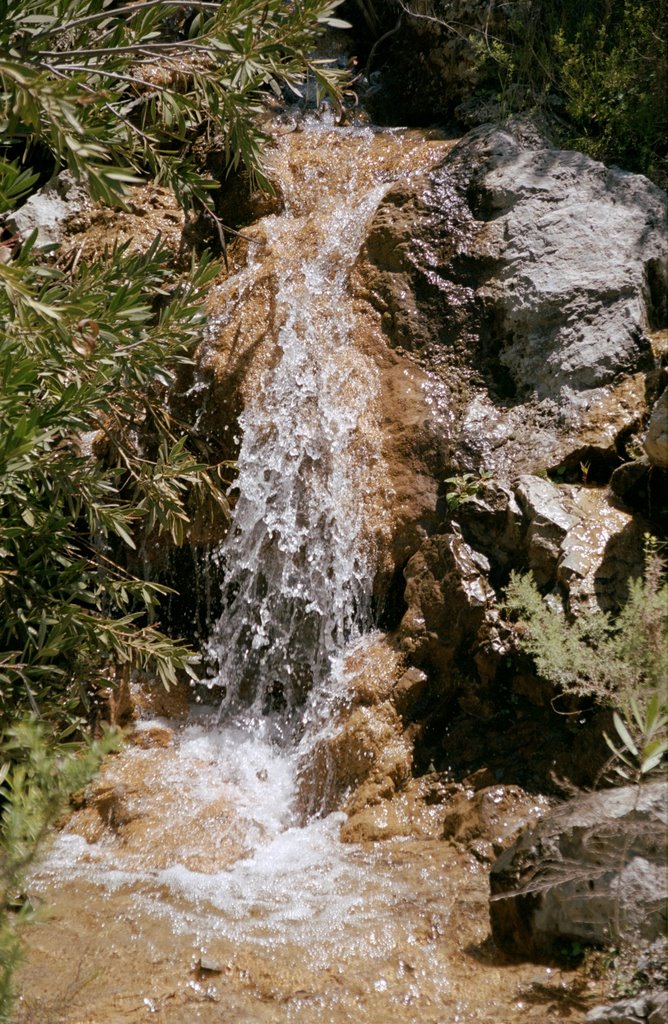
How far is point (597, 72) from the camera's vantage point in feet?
21.3

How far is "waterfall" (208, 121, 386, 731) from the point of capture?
515 cm

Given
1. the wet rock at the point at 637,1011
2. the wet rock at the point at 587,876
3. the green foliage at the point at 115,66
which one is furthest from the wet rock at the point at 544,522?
the green foliage at the point at 115,66

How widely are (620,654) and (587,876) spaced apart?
1011 mm

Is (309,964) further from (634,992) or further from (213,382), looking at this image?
(213,382)

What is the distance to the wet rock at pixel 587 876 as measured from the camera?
9.77 ft

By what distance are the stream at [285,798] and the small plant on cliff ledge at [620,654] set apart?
0.87 m

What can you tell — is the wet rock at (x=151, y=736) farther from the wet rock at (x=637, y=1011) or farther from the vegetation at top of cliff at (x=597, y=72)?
the vegetation at top of cliff at (x=597, y=72)

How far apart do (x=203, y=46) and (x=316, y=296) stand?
94.4 inches

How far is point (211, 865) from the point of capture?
4.14m

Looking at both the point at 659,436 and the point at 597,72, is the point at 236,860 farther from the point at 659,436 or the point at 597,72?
the point at 597,72

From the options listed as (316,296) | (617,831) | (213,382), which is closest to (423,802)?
(617,831)

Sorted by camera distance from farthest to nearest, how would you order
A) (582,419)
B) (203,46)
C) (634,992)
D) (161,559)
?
(161,559) → (582,419) → (203,46) → (634,992)

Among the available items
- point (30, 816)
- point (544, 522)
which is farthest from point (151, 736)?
point (30, 816)

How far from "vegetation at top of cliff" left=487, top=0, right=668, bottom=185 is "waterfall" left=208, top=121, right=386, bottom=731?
2368 millimetres
